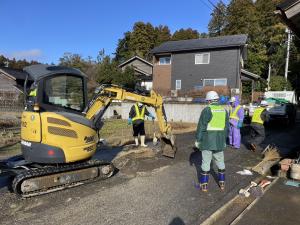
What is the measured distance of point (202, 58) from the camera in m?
34.3

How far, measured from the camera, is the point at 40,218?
5.24 m

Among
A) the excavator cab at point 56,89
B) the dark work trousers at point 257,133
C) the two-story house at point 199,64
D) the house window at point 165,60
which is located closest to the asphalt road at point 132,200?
the excavator cab at point 56,89

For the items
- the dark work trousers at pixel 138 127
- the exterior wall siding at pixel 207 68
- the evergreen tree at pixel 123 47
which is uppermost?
the evergreen tree at pixel 123 47

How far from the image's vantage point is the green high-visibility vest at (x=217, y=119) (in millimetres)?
6656

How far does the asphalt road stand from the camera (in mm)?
5293

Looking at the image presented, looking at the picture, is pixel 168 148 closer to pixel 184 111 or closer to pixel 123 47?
pixel 184 111

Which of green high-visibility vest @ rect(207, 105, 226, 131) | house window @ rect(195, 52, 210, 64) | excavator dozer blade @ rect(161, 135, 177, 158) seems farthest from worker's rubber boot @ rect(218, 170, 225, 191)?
house window @ rect(195, 52, 210, 64)

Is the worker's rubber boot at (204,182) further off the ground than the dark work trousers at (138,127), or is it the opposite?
the dark work trousers at (138,127)

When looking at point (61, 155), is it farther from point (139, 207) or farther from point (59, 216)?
point (139, 207)

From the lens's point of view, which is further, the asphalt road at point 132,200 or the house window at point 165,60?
the house window at point 165,60

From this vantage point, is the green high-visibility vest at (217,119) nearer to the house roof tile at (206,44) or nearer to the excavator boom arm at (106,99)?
the excavator boom arm at (106,99)

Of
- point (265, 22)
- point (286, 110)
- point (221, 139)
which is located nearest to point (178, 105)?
point (286, 110)

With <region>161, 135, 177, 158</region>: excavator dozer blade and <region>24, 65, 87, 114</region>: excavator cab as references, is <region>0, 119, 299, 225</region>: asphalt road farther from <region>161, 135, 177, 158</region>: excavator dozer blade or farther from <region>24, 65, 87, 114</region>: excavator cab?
<region>24, 65, 87, 114</region>: excavator cab

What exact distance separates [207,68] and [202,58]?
127 centimetres
